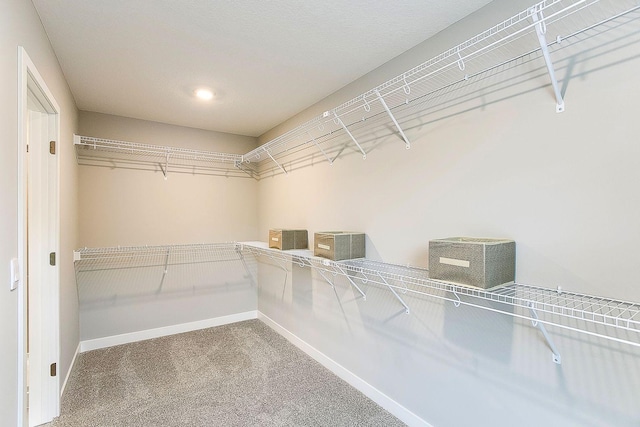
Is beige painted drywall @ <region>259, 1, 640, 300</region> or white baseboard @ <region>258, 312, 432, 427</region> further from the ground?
beige painted drywall @ <region>259, 1, 640, 300</region>

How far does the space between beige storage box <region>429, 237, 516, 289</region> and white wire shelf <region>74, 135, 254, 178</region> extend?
2.82m

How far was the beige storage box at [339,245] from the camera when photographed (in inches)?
84.0

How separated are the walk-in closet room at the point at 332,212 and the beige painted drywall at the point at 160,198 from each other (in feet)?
0.07

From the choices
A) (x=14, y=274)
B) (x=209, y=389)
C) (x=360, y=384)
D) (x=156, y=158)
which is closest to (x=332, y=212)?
(x=360, y=384)

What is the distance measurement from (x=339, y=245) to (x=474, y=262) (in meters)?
0.97

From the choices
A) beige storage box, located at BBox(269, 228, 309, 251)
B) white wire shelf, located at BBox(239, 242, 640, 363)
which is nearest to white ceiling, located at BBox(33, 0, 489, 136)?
beige storage box, located at BBox(269, 228, 309, 251)

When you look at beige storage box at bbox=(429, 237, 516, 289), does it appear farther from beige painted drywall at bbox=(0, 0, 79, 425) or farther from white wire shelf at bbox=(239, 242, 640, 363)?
beige painted drywall at bbox=(0, 0, 79, 425)

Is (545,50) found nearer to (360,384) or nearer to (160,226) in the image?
(360,384)

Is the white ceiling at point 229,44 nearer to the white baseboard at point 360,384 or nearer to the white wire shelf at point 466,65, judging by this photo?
the white wire shelf at point 466,65

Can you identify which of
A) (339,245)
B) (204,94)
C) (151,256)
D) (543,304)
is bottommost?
(151,256)

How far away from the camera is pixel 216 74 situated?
7.56ft

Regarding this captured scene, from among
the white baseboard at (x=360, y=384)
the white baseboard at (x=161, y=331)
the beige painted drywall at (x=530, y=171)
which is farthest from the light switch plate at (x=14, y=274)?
the white baseboard at (x=161, y=331)

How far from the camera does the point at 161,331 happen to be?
11.2 ft

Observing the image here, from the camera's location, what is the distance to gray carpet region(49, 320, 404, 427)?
2033 millimetres
